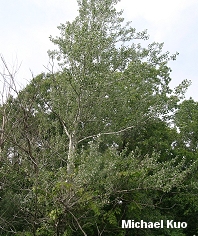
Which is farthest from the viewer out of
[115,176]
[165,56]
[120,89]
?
[165,56]

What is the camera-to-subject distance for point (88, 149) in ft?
26.9

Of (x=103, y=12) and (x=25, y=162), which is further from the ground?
(x=103, y=12)

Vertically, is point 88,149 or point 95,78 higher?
point 95,78

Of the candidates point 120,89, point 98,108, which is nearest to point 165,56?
point 120,89

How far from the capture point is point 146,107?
40.3ft

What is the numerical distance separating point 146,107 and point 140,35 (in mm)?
2680

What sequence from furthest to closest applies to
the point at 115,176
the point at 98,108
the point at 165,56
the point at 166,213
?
1. the point at 166,213
2. the point at 165,56
3. the point at 98,108
4. the point at 115,176

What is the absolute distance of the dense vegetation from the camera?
23.3 ft

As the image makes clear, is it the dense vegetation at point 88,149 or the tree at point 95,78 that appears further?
the tree at point 95,78

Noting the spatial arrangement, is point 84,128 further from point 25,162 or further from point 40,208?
point 40,208

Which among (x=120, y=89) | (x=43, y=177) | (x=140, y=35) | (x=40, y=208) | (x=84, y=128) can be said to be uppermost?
(x=140, y=35)

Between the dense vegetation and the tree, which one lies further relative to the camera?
the tree

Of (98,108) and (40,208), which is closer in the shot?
(40,208)

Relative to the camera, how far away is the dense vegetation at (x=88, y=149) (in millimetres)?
7109
